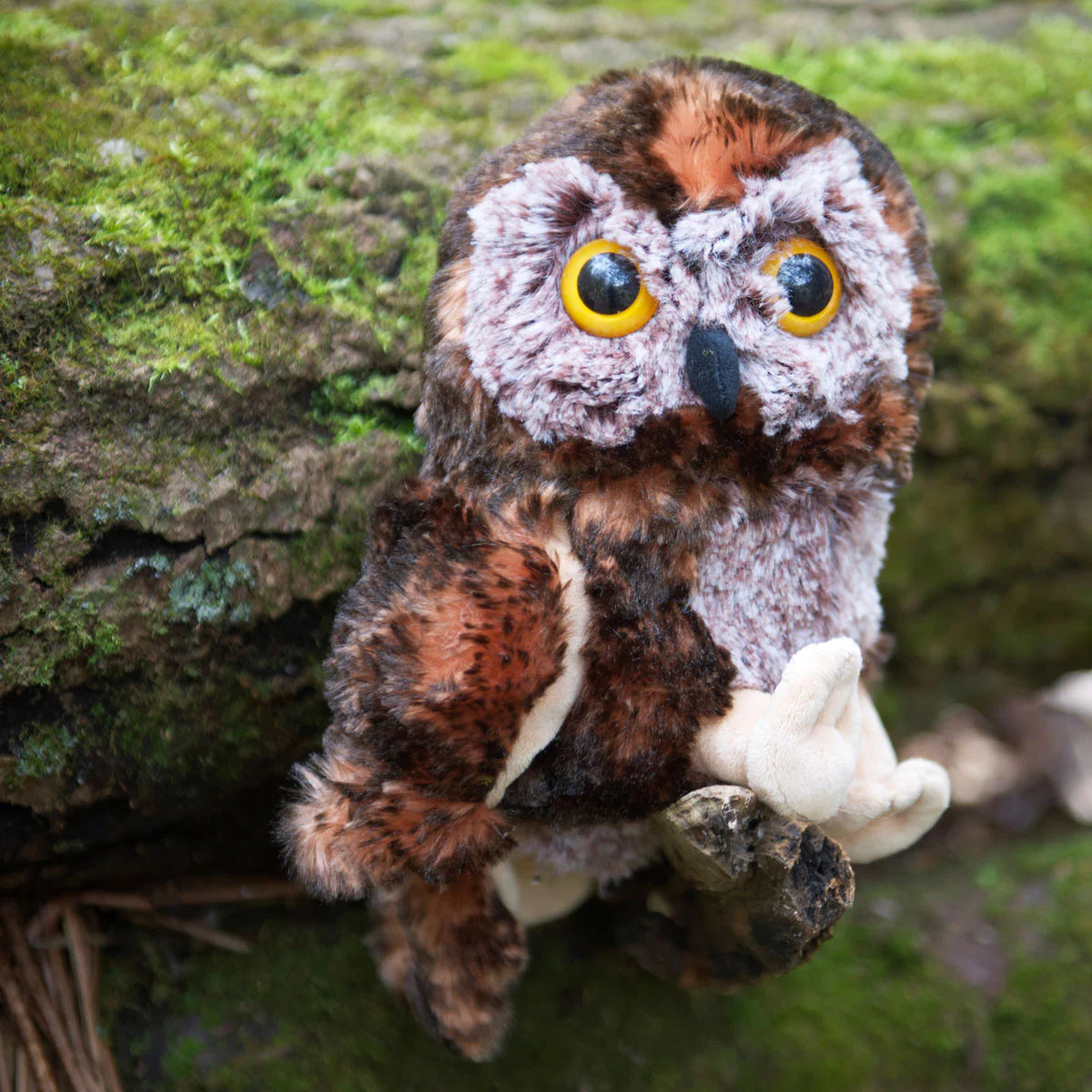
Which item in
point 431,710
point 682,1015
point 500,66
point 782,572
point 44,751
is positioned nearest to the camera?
point 431,710

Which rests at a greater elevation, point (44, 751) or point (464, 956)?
point (44, 751)

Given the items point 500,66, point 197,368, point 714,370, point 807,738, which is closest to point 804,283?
point 714,370

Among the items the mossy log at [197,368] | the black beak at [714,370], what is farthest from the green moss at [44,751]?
the black beak at [714,370]

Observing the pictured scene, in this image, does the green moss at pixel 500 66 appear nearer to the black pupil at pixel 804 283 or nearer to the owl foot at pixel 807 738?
the black pupil at pixel 804 283

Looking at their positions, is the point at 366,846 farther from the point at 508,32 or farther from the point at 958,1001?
the point at 508,32

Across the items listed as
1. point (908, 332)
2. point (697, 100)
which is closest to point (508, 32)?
point (697, 100)

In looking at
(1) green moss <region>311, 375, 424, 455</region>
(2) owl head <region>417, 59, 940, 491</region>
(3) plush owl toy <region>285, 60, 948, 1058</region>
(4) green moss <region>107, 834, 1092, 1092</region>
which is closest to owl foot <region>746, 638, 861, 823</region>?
(3) plush owl toy <region>285, 60, 948, 1058</region>

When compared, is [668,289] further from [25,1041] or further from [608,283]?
[25,1041]
